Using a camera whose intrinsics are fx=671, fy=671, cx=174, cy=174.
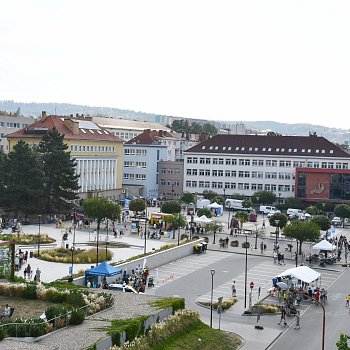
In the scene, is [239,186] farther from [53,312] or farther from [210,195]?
[53,312]

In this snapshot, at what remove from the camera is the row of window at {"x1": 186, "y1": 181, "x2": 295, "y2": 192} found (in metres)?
93.6

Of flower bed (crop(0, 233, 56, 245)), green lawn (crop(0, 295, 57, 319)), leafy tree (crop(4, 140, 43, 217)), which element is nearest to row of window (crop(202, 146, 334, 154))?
leafy tree (crop(4, 140, 43, 217))

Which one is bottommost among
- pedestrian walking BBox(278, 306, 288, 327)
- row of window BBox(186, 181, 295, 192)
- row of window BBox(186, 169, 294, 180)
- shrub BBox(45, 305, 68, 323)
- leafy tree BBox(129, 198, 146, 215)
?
pedestrian walking BBox(278, 306, 288, 327)

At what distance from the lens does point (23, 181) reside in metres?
63.5

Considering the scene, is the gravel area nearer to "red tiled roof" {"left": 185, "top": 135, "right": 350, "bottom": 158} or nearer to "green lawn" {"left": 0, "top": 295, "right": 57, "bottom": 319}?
"green lawn" {"left": 0, "top": 295, "right": 57, "bottom": 319}

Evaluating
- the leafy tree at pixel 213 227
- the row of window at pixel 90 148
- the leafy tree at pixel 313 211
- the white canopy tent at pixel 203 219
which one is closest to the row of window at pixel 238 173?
→ the row of window at pixel 90 148

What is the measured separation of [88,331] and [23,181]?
42803 mm

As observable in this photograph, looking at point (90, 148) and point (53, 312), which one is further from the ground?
point (90, 148)

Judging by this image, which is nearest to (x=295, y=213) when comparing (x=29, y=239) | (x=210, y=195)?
(x=210, y=195)

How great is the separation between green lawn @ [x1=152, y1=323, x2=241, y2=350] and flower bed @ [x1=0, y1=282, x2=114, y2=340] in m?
2.92

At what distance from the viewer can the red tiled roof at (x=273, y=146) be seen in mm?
94125

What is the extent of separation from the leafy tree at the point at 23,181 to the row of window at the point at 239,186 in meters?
37.2

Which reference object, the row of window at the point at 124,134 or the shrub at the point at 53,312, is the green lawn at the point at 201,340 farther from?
the row of window at the point at 124,134

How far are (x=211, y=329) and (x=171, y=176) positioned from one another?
240 feet
